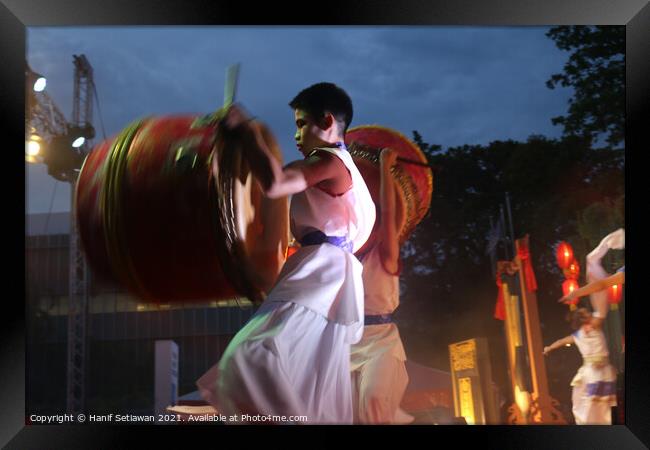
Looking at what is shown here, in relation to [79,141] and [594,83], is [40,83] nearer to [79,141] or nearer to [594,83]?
[79,141]

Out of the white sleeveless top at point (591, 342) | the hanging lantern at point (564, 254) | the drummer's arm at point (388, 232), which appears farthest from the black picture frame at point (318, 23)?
the drummer's arm at point (388, 232)

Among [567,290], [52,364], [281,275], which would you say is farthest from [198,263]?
[567,290]

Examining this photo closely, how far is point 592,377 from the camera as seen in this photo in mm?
5809

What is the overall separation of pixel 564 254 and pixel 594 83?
107cm

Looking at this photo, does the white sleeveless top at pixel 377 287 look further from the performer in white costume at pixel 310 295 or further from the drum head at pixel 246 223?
the drum head at pixel 246 223

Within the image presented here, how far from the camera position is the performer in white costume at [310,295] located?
218 inches

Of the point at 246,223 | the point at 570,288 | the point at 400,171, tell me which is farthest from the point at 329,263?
the point at 570,288

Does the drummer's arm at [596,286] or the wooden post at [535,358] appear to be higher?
the drummer's arm at [596,286]

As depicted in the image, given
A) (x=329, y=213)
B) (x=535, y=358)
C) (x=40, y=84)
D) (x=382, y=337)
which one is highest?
(x=40, y=84)

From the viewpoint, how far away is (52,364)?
5742mm

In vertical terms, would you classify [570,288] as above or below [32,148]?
below

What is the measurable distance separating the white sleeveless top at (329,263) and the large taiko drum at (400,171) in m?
0.13

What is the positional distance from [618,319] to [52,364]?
345 cm

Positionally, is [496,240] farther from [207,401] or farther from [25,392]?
[25,392]
